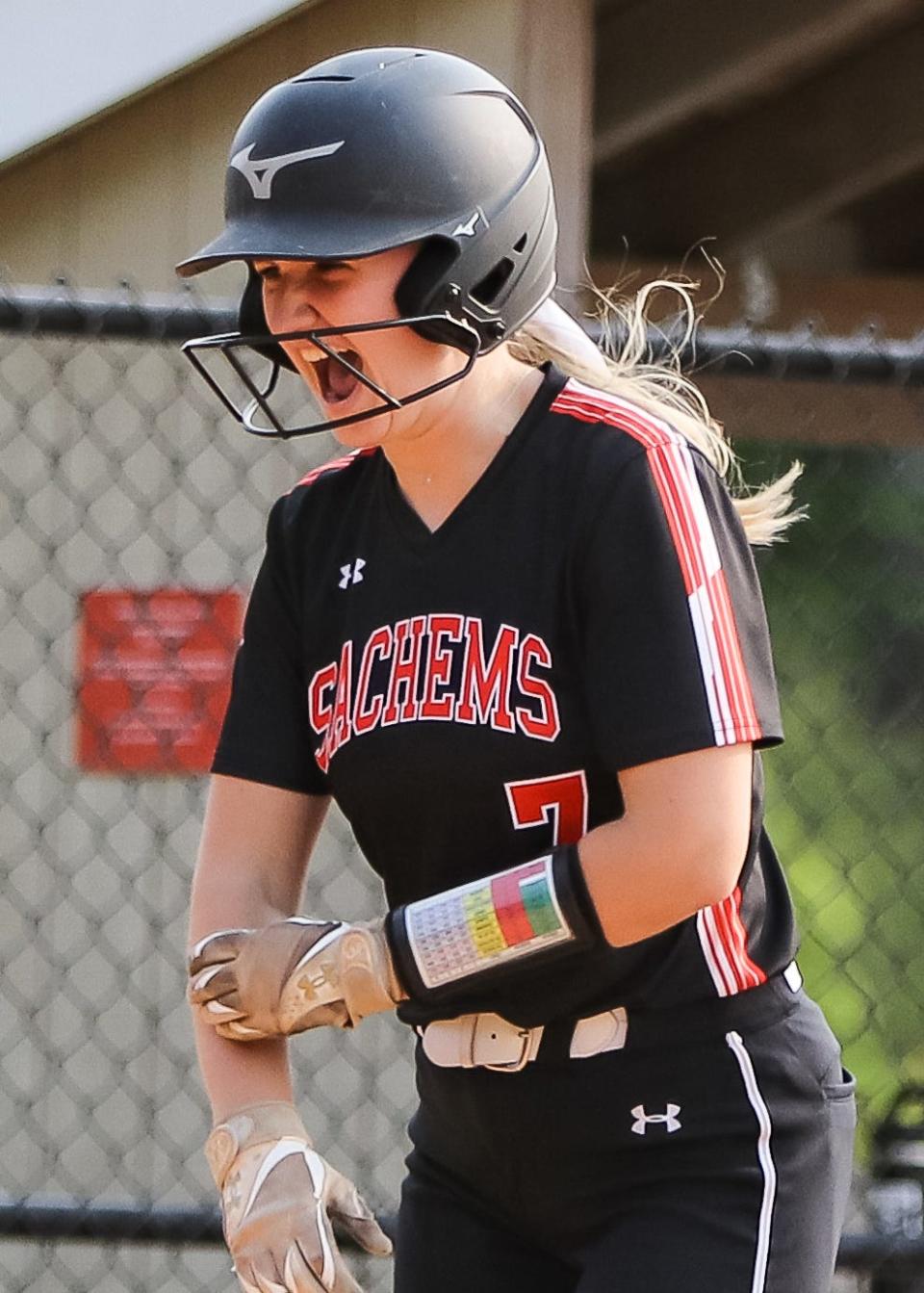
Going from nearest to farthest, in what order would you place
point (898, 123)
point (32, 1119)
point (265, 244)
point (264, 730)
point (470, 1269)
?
point (265, 244)
point (470, 1269)
point (264, 730)
point (32, 1119)
point (898, 123)

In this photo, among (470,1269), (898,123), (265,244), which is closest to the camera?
(265,244)

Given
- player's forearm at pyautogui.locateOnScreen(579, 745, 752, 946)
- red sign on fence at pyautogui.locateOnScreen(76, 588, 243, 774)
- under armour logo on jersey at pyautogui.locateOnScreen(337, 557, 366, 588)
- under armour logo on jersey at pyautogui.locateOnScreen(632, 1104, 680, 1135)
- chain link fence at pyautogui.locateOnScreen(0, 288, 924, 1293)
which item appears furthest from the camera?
chain link fence at pyautogui.locateOnScreen(0, 288, 924, 1293)

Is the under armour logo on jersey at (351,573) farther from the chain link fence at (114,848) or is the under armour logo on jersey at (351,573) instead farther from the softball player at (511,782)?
the chain link fence at (114,848)

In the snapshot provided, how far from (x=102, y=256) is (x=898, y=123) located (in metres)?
2.77

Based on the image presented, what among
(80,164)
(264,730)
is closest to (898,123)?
(80,164)

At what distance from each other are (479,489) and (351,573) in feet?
0.57

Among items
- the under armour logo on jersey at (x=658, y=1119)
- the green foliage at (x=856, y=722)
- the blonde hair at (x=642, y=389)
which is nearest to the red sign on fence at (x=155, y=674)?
the green foliage at (x=856, y=722)

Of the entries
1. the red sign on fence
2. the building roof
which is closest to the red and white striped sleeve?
the red sign on fence

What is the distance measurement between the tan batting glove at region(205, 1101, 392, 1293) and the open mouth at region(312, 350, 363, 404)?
69cm

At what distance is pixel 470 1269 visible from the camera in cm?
204

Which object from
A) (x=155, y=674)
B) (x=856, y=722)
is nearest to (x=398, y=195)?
(x=155, y=674)

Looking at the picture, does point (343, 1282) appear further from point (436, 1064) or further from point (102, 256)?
point (102, 256)

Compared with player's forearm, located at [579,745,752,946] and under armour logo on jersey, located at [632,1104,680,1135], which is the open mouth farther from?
under armour logo on jersey, located at [632,1104,680,1135]

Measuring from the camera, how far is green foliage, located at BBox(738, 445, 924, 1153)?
199 inches
